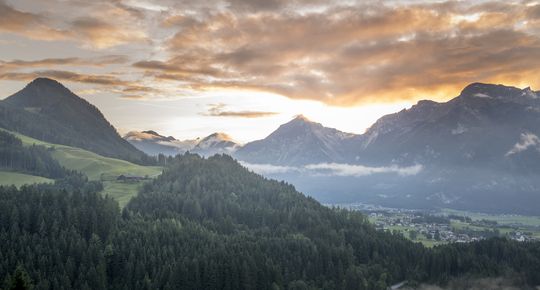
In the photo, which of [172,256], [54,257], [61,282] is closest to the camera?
[61,282]

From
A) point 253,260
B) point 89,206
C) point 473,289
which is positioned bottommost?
point 473,289

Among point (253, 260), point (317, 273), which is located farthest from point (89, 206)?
point (317, 273)

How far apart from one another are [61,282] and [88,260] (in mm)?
15895

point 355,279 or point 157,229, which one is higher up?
point 157,229

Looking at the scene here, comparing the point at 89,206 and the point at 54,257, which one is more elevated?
the point at 89,206

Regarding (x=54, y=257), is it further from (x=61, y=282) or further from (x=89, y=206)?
(x=89, y=206)

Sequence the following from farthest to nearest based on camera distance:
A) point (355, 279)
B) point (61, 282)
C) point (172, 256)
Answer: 1. point (355, 279)
2. point (172, 256)
3. point (61, 282)

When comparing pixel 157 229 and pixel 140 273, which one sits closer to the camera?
pixel 140 273

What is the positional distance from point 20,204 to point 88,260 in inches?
1621

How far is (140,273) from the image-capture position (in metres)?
154

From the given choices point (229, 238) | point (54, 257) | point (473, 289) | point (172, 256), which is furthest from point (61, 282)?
point (473, 289)

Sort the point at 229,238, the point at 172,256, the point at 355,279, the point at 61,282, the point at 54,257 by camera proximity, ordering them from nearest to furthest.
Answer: the point at 61,282 → the point at 54,257 → the point at 172,256 → the point at 355,279 → the point at 229,238

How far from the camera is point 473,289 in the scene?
198875mm

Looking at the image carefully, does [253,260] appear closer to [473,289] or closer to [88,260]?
[88,260]
